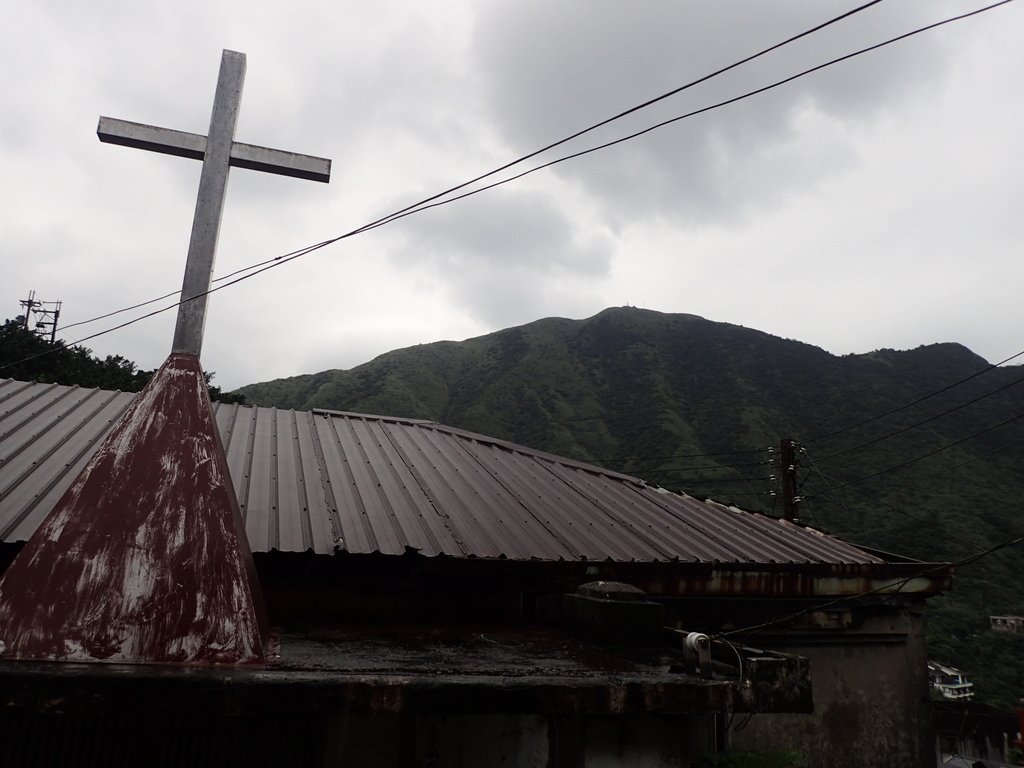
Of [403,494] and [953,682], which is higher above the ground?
[403,494]

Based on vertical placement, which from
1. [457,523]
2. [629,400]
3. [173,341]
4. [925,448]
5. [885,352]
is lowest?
[457,523]

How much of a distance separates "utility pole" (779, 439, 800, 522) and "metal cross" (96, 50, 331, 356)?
1634 centimetres

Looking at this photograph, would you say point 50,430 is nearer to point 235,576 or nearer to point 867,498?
point 235,576

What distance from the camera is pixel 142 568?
10.7 feet

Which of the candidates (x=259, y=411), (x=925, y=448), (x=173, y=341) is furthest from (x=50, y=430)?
(x=925, y=448)

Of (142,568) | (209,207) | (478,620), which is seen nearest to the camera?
(142,568)

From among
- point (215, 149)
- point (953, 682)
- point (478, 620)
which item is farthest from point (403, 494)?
point (953, 682)

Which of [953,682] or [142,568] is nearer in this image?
[142,568]

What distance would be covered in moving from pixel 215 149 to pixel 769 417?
5186 centimetres

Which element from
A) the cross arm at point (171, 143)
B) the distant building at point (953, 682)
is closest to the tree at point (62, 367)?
the cross arm at point (171, 143)

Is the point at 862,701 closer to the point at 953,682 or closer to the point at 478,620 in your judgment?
the point at 478,620

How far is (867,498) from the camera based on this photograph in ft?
112

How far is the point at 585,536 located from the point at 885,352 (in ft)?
223

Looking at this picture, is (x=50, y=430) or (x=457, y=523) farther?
(x=50, y=430)
